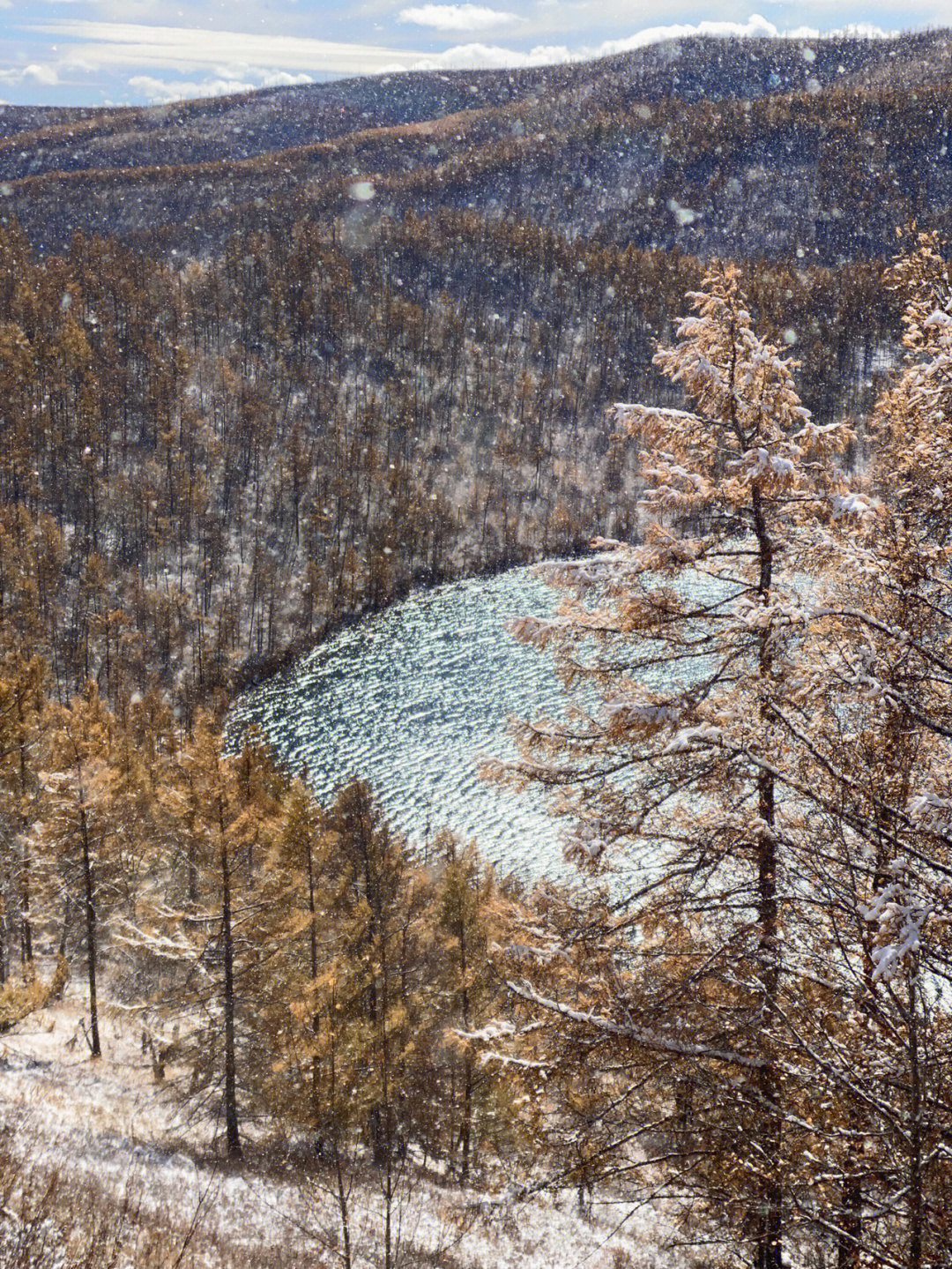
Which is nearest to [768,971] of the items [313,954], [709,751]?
[709,751]

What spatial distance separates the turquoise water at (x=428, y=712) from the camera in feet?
169

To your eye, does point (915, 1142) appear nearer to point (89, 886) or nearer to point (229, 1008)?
point (229, 1008)

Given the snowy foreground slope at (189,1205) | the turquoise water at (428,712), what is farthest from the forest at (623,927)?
the turquoise water at (428,712)

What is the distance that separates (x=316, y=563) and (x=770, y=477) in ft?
297

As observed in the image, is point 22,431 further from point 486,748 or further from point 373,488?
point 486,748

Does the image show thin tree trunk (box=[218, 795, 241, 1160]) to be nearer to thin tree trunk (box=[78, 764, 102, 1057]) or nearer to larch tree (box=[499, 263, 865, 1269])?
thin tree trunk (box=[78, 764, 102, 1057])

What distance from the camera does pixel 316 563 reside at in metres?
95.4

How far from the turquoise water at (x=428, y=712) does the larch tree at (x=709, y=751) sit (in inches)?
1306

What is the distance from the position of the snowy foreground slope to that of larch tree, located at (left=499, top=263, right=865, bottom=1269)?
5.17 ft

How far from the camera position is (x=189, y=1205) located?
12562 mm

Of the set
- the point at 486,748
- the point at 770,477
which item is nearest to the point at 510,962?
the point at 770,477

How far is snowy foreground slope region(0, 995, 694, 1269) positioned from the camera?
905 cm

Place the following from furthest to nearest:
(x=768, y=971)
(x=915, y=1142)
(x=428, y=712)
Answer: (x=428, y=712)
(x=768, y=971)
(x=915, y=1142)

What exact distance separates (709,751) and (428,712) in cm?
5970
